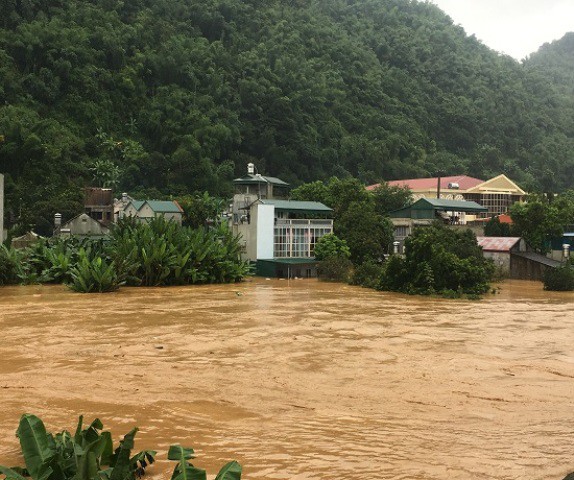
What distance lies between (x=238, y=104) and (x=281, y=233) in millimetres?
48442

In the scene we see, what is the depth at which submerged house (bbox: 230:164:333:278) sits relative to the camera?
113 ft

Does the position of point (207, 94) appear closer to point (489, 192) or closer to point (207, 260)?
point (489, 192)

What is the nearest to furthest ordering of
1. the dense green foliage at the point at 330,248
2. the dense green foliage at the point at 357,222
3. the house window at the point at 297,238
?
the dense green foliage at the point at 330,248 < the house window at the point at 297,238 < the dense green foliage at the point at 357,222

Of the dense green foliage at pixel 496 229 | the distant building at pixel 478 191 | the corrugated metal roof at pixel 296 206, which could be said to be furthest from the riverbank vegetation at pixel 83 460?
the distant building at pixel 478 191

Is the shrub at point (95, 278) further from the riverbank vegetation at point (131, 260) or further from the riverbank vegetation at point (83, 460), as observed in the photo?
the riverbank vegetation at point (83, 460)

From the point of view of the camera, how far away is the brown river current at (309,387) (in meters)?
6.20

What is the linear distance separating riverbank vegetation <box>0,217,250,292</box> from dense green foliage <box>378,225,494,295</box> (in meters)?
7.30

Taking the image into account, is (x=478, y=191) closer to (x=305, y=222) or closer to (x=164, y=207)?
(x=305, y=222)

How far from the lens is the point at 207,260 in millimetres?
29094

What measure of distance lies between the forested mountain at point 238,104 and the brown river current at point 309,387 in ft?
121

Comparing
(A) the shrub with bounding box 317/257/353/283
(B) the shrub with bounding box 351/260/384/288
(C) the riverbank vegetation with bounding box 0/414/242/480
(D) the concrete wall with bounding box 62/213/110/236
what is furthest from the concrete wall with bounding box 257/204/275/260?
(C) the riverbank vegetation with bounding box 0/414/242/480

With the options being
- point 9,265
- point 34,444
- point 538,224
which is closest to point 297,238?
point 538,224

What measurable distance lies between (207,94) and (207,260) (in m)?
54.8

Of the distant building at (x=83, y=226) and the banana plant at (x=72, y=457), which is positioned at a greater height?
the distant building at (x=83, y=226)
